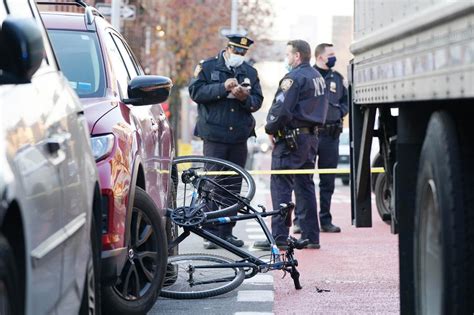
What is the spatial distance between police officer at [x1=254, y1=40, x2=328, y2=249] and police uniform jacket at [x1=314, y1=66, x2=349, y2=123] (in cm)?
234

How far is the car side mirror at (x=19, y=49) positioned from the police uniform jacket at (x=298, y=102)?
8.42 metres

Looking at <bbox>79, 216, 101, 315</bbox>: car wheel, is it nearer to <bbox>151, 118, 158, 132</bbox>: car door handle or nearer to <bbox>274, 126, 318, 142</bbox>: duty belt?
<bbox>151, 118, 158, 132</bbox>: car door handle

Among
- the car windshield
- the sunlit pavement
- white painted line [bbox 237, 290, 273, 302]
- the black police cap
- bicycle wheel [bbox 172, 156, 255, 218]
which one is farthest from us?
the black police cap

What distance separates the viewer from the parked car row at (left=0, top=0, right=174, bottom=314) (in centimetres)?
469

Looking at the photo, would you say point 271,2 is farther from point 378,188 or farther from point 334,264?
point 334,264

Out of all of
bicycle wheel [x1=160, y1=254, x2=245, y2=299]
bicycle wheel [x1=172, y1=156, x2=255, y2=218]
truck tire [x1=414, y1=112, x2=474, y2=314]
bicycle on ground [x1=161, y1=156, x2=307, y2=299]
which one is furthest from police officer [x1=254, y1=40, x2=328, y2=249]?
truck tire [x1=414, y1=112, x2=474, y2=314]

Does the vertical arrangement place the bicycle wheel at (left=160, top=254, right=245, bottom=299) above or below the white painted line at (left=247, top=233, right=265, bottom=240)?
below

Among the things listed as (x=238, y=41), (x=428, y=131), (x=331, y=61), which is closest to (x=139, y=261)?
(x=428, y=131)

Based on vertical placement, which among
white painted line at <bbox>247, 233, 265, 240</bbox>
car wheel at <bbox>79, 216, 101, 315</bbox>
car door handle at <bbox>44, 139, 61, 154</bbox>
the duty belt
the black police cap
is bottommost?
white painted line at <bbox>247, 233, 265, 240</bbox>

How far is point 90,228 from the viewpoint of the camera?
637cm

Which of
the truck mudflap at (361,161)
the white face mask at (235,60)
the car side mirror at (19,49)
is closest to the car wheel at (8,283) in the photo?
the car side mirror at (19,49)

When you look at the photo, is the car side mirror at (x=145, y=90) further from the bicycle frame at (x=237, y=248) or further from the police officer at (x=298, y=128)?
the police officer at (x=298, y=128)

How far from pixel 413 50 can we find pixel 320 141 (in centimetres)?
1029

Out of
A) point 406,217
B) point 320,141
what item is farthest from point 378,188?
point 406,217
